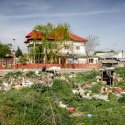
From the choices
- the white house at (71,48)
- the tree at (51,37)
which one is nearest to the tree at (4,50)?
the white house at (71,48)

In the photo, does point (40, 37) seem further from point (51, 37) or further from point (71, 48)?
point (71, 48)

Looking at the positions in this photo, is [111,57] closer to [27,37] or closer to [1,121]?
[27,37]

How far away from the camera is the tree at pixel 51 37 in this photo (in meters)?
59.1

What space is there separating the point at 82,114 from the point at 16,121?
12.9 feet

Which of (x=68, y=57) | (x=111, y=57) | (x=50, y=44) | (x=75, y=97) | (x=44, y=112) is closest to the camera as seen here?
(x=44, y=112)

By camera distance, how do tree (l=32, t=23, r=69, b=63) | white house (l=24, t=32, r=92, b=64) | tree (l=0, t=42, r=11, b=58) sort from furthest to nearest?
1. tree (l=0, t=42, r=11, b=58)
2. white house (l=24, t=32, r=92, b=64)
3. tree (l=32, t=23, r=69, b=63)

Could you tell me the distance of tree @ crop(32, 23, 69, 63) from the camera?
2328 inches

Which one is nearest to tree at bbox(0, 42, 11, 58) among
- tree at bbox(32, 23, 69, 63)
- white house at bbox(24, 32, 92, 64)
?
white house at bbox(24, 32, 92, 64)

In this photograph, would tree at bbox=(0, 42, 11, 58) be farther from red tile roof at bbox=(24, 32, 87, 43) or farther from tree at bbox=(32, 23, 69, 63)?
tree at bbox=(32, 23, 69, 63)

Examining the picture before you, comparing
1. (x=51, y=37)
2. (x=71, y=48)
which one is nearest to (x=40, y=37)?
(x=51, y=37)

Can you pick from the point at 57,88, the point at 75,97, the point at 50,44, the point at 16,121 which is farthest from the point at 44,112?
the point at 50,44

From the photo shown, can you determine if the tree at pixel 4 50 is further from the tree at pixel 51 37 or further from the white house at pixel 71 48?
the tree at pixel 51 37

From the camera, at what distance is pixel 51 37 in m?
60.0

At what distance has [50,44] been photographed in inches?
2339
